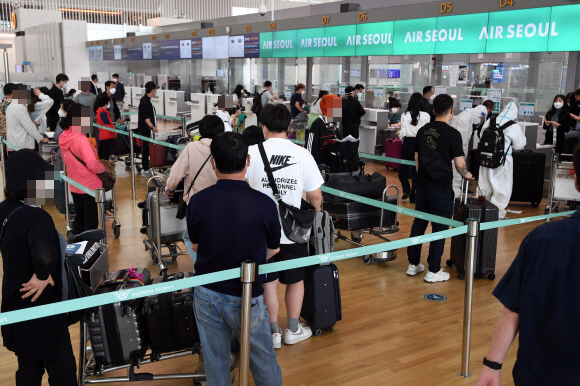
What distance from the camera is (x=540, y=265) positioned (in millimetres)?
1670

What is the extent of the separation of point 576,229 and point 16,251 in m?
2.17

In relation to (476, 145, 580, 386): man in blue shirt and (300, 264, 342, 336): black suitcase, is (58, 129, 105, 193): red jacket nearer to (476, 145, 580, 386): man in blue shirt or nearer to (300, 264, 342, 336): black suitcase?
(300, 264, 342, 336): black suitcase

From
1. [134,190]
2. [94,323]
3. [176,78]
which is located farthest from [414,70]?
[176,78]

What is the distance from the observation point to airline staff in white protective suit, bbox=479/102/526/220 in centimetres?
710

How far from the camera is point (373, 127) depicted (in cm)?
1129

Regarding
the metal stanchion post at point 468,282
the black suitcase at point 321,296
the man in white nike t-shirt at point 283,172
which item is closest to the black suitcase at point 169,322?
the man in white nike t-shirt at point 283,172

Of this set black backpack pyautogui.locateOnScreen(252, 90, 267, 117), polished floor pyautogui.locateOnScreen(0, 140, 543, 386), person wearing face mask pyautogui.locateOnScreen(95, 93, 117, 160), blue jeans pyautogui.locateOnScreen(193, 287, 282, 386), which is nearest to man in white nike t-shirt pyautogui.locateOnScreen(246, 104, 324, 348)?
polished floor pyautogui.locateOnScreen(0, 140, 543, 386)

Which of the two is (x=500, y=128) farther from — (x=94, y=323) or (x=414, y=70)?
(x=94, y=323)

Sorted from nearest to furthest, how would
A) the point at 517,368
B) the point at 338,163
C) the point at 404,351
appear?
the point at 517,368
the point at 404,351
the point at 338,163

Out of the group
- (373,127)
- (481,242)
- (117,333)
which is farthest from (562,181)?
(117,333)

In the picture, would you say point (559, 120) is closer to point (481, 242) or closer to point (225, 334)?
point (481, 242)

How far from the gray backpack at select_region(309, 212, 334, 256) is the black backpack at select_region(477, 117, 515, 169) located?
4.03 meters

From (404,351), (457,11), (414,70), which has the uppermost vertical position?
(457,11)

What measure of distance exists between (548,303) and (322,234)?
7.15ft
